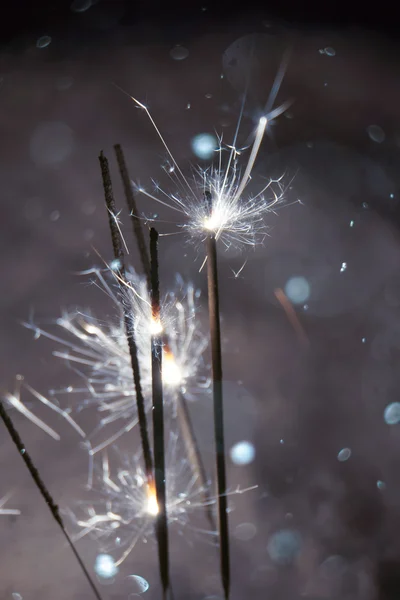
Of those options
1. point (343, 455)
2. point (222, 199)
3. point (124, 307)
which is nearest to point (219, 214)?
point (222, 199)

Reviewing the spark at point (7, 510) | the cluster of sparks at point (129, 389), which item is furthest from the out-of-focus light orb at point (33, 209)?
the spark at point (7, 510)

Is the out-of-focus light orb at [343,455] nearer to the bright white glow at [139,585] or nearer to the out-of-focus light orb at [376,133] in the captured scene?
the bright white glow at [139,585]

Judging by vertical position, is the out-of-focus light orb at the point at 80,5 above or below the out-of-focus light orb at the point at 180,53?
above

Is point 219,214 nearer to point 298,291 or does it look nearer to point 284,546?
point 298,291

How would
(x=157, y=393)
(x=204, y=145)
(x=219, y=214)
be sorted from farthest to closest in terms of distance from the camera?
1. (x=204, y=145)
2. (x=219, y=214)
3. (x=157, y=393)

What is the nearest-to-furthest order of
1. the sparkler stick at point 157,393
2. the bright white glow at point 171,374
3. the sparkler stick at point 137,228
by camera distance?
the sparkler stick at point 157,393 < the sparkler stick at point 137,228 < the bright white glow at point 171,374

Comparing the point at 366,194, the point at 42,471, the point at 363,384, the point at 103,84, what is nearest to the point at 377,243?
the point at 366,194
